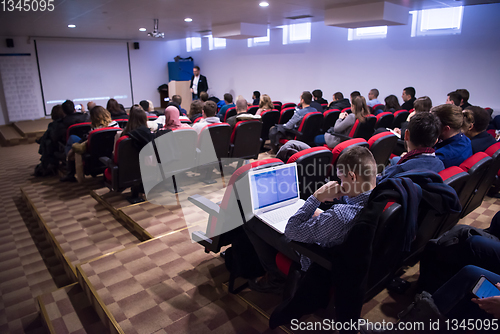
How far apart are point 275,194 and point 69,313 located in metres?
1.57

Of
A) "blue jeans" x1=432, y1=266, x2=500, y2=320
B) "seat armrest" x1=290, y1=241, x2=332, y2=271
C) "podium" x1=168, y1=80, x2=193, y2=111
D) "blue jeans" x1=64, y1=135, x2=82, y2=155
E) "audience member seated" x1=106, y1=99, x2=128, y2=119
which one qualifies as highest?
"podium" x1=168, y1=80, x2=193, y2=111

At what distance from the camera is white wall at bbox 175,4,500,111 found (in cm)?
657

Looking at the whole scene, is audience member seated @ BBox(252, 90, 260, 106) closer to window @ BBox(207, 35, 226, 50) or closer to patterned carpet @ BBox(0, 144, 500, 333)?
window @ BBox(207, 35, 226, 50)

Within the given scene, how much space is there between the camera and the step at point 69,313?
2012 mm

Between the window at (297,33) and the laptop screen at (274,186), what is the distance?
8.47 metres

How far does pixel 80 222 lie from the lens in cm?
354

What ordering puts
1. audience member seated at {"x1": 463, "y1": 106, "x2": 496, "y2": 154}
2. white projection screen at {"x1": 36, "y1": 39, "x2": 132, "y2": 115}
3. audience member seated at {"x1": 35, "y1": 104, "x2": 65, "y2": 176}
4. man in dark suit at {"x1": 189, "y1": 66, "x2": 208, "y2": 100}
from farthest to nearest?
man in dark suit at {"x1": 189, "y1": 66, "x2": 208, "y2": 100} → white projection screen at {"x1": 36, "y1": 39, "x2": 132, "y2": 115} → audience member seated at {"x1": 35, "y1": 104, "x2": 65, "y2": 176} → audience member seated at {"x1": 463, "y1": 106, "x2": 496, "y2": 154}

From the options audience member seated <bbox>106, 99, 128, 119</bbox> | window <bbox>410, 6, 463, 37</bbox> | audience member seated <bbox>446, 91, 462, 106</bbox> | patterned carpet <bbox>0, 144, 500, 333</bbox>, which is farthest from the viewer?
window <bbox>410, 6, 463, 37</bbox>

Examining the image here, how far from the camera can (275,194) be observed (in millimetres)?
1954

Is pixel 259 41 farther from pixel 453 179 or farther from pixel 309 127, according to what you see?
pixel 453 179

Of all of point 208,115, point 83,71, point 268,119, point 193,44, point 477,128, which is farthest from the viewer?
point 193,44

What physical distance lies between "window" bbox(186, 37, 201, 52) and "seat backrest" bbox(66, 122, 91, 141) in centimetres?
970

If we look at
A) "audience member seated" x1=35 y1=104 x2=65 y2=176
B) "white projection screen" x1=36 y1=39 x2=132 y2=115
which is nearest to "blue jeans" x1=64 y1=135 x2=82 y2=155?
"audience member seated" x1=35 y1=104 x2=65 y2=176

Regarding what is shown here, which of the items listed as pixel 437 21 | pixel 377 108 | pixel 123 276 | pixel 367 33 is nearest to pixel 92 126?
pixel 123 276
